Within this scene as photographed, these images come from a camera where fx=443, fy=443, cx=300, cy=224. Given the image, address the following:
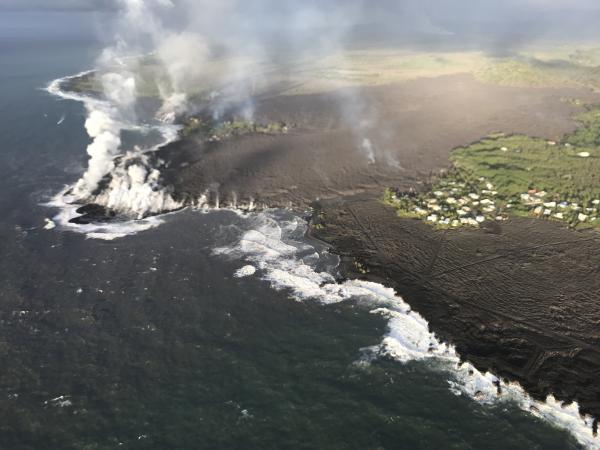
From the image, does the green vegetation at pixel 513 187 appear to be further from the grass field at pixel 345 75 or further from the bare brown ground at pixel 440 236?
the grass field at pixel 345 75

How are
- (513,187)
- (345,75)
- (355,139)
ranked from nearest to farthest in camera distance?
1. (513,187)
2. (355,139)
3. (345,75)

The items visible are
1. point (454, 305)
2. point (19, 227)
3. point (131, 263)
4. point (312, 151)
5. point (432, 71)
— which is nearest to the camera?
point (454, 305)

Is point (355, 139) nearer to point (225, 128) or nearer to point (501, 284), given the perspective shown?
point (225, 128)

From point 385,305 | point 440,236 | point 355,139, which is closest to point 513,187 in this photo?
point 440,236

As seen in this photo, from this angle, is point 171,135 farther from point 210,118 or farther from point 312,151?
point 312,151

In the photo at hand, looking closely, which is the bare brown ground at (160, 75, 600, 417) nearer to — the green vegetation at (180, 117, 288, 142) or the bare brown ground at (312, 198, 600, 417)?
the bare brown ground at (312, 198, 600, 417)

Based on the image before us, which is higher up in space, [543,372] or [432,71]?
[432,71]

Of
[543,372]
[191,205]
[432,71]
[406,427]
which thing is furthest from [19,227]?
[432,71]
